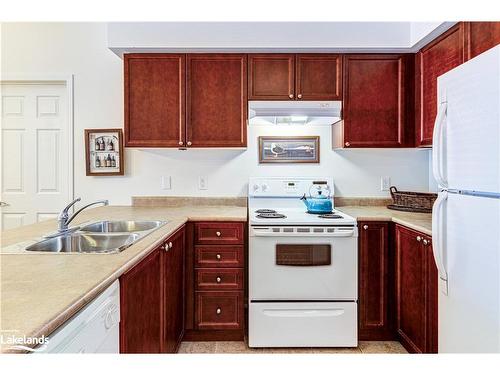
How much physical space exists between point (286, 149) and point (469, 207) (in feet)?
6.07

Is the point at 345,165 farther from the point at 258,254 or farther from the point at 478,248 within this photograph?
the point at 478,248

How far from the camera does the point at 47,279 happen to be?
3.59ft

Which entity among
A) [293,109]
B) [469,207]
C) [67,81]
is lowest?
[469,207]

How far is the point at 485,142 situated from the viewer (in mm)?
1333

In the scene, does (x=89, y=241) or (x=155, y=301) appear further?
(x=89, y=241)

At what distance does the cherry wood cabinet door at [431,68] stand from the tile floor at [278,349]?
1465 mm

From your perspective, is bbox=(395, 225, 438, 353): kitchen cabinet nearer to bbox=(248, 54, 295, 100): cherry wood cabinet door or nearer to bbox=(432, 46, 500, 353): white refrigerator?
bbox=(432, 46, 500, 353): white refrigerator

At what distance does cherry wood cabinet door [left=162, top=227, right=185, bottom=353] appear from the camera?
1.99 m

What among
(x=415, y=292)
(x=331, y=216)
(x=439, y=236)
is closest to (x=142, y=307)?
(x=439, y=236)

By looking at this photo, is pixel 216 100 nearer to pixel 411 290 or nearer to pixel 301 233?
pixel 301 233

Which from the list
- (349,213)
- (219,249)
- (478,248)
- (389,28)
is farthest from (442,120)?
(219,249)

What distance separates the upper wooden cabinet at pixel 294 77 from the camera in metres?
2.80

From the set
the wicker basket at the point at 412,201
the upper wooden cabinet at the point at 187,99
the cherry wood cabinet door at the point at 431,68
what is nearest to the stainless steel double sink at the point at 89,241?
the upper wooden cabinet at the point at 187,99

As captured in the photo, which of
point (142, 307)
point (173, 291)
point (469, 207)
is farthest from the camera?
point (173, 291)
